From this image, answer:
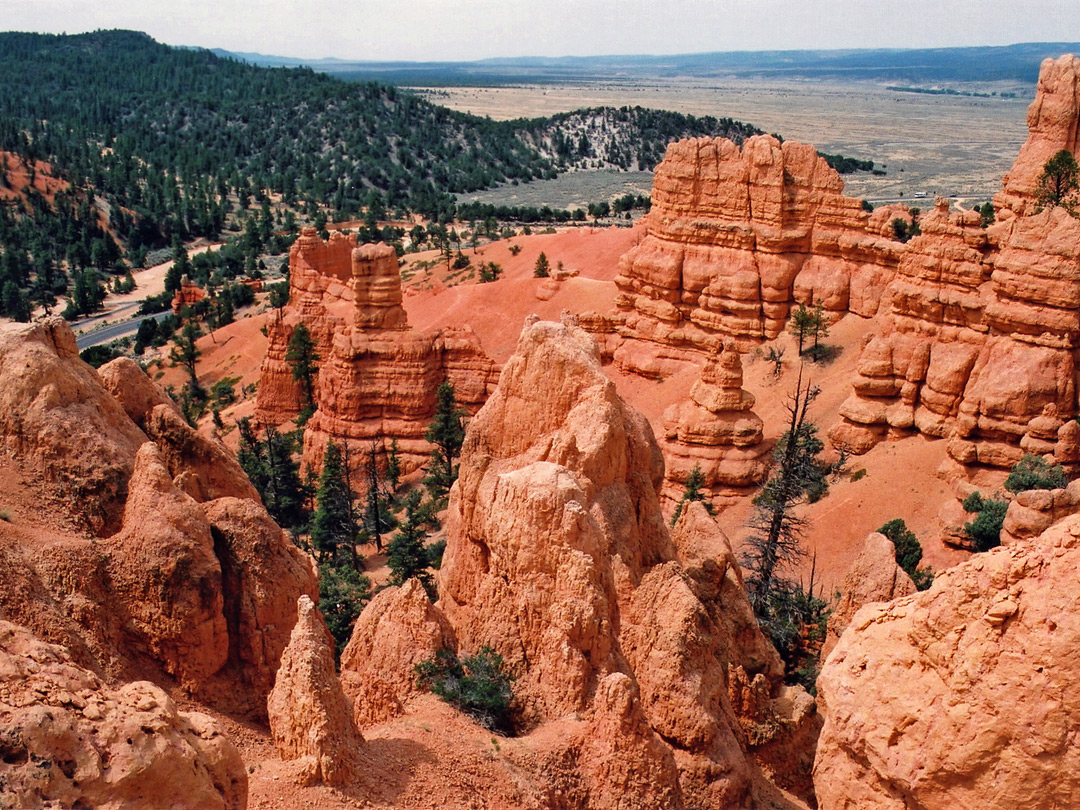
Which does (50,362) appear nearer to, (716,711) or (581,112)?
(716,711)

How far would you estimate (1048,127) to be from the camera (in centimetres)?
3888

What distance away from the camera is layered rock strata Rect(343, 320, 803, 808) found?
1345cm

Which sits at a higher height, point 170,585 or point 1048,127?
point 1048,127

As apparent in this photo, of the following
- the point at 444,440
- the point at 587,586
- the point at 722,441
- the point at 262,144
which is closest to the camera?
the point at 587,586

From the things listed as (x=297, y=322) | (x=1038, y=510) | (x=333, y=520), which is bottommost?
(x=333, y=520)

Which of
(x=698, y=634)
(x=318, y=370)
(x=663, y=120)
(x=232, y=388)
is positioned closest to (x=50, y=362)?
(x=698, y=634)

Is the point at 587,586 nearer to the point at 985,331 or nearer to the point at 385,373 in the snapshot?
the point at 985,331

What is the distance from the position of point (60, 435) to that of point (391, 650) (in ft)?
19.2

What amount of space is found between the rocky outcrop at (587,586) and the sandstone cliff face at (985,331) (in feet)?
56.5

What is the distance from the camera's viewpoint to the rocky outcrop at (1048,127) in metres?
38.4

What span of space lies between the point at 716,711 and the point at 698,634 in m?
1.25

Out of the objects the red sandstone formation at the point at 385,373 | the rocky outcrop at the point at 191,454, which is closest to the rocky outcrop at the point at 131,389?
the rocky outcrop at the point at 191,454

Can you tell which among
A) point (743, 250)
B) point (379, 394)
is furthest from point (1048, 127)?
point (379, 394)

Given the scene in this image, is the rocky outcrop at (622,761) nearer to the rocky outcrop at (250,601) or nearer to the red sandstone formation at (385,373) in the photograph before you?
the rocky outcrop at (250,601)
